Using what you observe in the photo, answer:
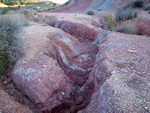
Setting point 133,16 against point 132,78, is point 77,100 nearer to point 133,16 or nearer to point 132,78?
point 132,78

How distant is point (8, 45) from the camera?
4305 mm

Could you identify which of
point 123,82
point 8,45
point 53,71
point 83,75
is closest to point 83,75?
point 83,75

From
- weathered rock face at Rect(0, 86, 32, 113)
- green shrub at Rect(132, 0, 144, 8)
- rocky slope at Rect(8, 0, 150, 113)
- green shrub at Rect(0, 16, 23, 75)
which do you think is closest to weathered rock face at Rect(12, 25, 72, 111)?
rocky slope at Rect(8, 0, 150, 113)

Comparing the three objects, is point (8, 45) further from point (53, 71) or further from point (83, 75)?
point (83, 75)

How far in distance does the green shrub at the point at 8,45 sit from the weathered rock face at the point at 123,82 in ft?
8.67

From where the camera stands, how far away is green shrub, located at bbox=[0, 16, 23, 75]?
4203 millimetres

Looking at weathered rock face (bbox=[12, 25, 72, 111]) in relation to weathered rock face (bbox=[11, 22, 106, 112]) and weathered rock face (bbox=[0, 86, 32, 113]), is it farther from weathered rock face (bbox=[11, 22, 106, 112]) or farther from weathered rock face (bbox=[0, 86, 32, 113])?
weathered rock face (bbox=[0, 86, 32, 113])

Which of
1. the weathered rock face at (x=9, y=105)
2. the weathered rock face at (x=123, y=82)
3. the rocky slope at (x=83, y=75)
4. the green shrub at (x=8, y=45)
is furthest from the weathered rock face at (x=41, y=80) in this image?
the weathered rock face at (x=123, y=82)

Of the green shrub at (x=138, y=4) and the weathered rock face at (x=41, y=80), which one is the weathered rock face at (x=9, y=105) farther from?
the green shrub at (x=138, y=4)

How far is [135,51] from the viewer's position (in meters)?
4.60

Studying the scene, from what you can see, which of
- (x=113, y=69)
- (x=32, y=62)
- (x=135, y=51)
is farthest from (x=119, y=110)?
(x=32, y=62)

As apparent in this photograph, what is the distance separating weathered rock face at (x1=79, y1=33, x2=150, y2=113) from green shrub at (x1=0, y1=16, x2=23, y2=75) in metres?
2.64

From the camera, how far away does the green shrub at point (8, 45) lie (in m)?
4.20

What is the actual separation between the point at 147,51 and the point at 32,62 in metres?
3.87
